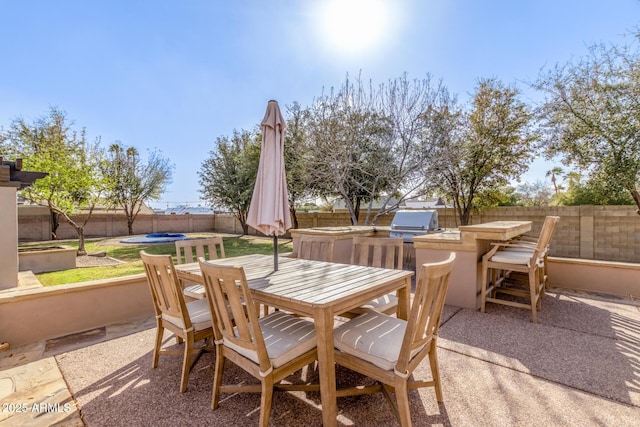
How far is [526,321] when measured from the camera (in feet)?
11.5

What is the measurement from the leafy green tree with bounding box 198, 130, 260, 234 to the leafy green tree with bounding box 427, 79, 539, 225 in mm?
8379

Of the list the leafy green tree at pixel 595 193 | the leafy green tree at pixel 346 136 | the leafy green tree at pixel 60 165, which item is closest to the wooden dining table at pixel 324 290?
the leafy green tree at pixel 346 136

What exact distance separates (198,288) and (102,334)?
4.34ft

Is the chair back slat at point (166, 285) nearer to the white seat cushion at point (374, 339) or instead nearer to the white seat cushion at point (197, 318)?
the white seat cushion at point (197, 318)

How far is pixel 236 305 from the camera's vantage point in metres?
1.72

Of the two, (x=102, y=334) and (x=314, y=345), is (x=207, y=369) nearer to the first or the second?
(x=314, y=345)

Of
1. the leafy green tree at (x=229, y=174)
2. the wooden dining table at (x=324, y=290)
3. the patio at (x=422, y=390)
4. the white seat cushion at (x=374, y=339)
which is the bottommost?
the patio at (x=422, y=390)

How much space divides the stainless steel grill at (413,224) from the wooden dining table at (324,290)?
4374 millimetres

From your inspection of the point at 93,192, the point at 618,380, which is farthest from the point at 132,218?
the point at 618,380

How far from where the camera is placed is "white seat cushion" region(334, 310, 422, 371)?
1743 millimetres

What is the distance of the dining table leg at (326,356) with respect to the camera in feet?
5.84

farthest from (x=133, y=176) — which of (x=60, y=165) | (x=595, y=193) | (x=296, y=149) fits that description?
(x=595, y=193)

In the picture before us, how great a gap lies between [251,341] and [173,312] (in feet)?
3.18

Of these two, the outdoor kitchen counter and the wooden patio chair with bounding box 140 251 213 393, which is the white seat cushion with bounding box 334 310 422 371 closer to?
the wooden patio chair with bounding box 140 251 213 393
